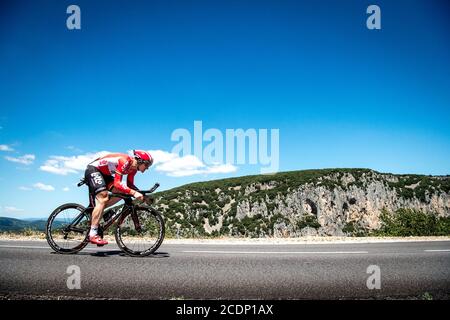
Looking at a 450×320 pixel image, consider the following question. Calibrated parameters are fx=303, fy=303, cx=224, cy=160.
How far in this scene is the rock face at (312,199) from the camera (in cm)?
8144

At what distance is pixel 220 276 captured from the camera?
4.70 meters

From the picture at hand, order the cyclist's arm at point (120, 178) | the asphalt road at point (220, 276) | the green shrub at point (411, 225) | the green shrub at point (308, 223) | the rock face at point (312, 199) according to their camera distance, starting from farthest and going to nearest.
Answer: the green shrub at point (308, 223)
the rock face at point (312, 199)
the green shrub at point (411, 225)
the cyclist's arm at point (120, 178)
the asphalt road at point (220, 276)

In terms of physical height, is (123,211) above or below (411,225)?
above

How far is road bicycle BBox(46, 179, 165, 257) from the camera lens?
21.1ft

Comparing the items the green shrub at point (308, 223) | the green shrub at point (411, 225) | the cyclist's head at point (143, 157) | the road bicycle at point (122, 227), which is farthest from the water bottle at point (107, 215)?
the green shrub at point (308, 223)

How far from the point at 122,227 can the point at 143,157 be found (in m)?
1.61

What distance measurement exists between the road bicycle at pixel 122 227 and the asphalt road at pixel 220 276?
0.30m

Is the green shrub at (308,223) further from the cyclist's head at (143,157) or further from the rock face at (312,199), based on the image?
the cyclist's head at (143,157)

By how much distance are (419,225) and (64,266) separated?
15360 millimetres

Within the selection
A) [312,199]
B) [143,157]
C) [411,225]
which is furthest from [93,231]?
[312,199]

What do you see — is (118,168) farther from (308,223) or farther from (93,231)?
(308,223)

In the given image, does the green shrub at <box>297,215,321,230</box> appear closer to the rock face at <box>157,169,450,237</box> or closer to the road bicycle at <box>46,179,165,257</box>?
the rock face at <box>157,169,450,237</box>
